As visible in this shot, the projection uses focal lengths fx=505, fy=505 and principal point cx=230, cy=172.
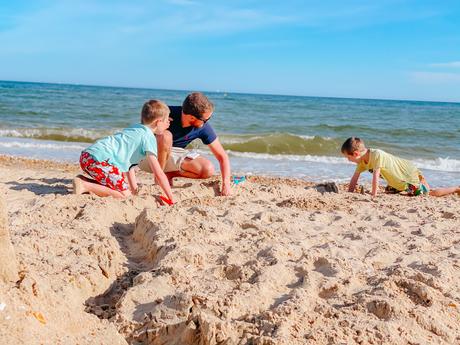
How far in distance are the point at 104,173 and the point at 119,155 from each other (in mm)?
230

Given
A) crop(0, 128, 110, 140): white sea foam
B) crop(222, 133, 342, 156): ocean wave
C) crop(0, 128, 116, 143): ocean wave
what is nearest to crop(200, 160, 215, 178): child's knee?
crop(222, 133, 342, 156): ocean wave

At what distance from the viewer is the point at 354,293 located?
256cm

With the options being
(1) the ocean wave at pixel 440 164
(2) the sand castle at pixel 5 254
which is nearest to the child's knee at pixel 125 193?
(2) the sand castle at pixel 5 254

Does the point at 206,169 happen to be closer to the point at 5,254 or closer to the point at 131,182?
the point at 131,182

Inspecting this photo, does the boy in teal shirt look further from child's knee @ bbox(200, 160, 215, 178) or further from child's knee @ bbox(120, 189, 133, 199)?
child's knee @ bbox(200, 160, 215, 178)

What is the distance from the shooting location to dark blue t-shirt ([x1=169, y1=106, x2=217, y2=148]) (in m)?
5.36

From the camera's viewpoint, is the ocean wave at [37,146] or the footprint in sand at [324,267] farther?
the ocean wave at [37,146]

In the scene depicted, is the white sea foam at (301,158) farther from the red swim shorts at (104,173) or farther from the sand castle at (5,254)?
the sand castle at (5,254)

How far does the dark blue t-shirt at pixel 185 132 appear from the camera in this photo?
5359 mm

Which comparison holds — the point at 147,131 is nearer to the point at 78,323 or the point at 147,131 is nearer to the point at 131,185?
the point at 131,185

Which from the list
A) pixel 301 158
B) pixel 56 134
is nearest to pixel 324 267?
pixel 301 158

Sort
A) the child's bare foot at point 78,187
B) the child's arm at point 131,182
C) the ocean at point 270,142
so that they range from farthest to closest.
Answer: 1. the ocean at point 270,142
2. the child's arm at point 131,182
3. the child's bare foot at point 78,187

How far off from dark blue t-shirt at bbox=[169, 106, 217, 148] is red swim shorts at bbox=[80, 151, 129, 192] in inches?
37.5

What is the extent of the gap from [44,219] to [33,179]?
246 centimetres
